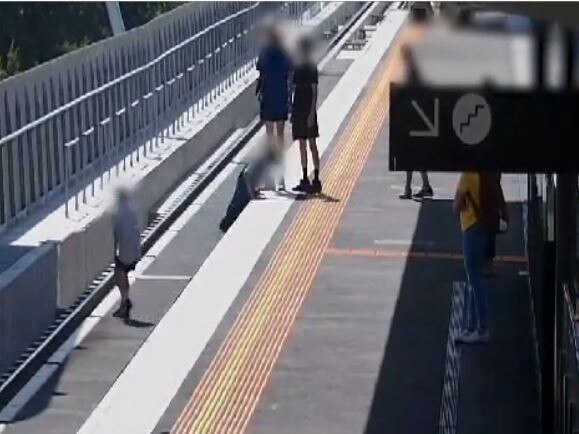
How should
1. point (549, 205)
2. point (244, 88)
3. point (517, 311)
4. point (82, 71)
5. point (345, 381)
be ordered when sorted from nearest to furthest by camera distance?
point (549, 205) → point (345, 381) → point (517, 311) → point (82, 71) → point (244, 88)

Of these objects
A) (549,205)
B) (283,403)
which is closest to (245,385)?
(283,403)

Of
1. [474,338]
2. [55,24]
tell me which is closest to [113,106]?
[474,338]

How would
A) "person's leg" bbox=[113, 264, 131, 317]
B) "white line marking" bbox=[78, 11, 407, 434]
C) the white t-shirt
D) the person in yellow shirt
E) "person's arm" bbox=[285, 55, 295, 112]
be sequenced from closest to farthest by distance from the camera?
1. "white line marking" bbox=[78, 11, 407, 434]
2. the person in yellow shirt
3. the white t-shirt
4. "person's leg" bbox=[113, 264, 131, 317]
5. "person's arm" bbox=[285, 55, 295, 112]

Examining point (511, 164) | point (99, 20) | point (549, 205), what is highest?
point (511, 164)

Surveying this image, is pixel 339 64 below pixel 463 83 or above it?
below

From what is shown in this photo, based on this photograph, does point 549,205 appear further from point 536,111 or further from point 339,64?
point 339,64

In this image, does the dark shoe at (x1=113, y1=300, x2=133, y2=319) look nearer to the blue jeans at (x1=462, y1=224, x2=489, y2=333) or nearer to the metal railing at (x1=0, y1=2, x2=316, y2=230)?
the metal railing at (x1=0, y1=2, x2=316, y2=230)

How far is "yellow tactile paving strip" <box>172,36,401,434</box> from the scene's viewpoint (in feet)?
37.6

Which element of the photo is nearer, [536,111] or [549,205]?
[536,111]

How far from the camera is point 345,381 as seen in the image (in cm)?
1220

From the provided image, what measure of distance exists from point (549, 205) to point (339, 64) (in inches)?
860

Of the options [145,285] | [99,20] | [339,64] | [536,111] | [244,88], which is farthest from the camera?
[99,20]

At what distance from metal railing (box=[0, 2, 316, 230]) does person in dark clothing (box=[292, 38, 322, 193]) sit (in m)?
2.27

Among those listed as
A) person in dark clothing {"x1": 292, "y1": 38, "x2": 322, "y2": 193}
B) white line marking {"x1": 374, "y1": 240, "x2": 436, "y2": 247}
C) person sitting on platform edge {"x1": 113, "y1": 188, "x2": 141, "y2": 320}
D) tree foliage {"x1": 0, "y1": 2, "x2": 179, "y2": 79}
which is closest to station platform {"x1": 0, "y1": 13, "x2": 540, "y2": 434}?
white line marking {"x1": 374, "y1": 240, "x2": 436, "y2": 247}
